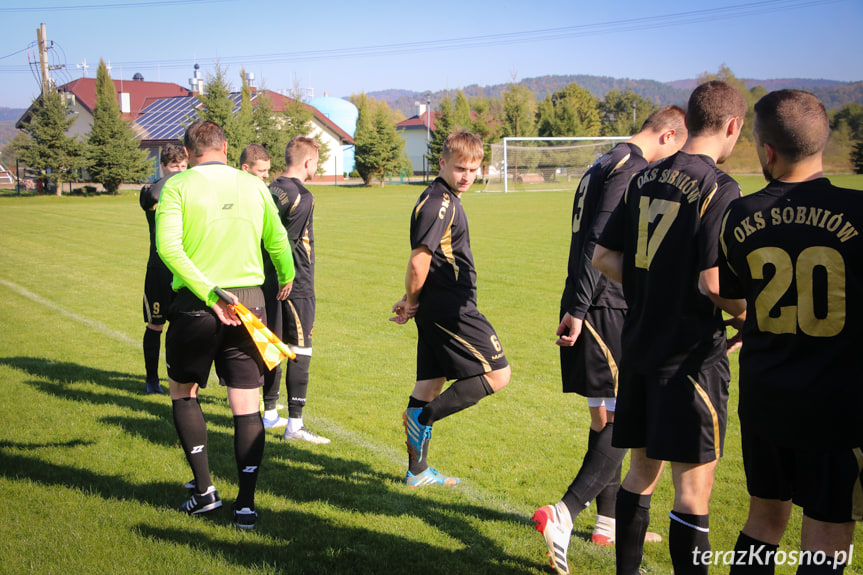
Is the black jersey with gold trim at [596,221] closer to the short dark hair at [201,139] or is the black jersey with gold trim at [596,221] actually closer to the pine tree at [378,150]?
the short dark hair at [201,139]

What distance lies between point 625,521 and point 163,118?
64.3 metres

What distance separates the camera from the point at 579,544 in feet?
11.6

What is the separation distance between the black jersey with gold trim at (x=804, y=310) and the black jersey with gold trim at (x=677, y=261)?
0.22 metres

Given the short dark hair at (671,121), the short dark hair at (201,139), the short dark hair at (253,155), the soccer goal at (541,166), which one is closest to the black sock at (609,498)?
the short dark hair at (671,121)

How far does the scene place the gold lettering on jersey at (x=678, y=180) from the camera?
2527 mm

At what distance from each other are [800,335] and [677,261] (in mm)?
540

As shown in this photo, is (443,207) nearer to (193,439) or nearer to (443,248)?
(443,248)

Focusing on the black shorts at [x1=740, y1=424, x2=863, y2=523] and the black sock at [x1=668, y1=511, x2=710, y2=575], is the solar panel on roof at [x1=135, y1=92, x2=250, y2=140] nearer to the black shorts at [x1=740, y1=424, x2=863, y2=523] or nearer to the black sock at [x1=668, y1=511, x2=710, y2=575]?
the black sock at [x1=668, y1=511, x2=710, y2=575]

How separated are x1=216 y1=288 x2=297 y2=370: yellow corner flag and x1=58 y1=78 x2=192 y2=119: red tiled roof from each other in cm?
6569

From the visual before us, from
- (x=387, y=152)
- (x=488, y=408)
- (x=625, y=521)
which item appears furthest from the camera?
(x=387, y=152)

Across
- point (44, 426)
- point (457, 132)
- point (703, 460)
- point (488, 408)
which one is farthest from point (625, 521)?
point (44, 426)

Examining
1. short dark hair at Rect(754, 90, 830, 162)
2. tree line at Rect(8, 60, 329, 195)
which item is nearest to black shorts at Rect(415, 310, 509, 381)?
short dark hair at Rect(754, 90, 830, 162)

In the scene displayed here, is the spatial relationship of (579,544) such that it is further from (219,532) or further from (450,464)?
(219,532)

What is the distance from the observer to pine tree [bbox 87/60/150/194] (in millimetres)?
41219
